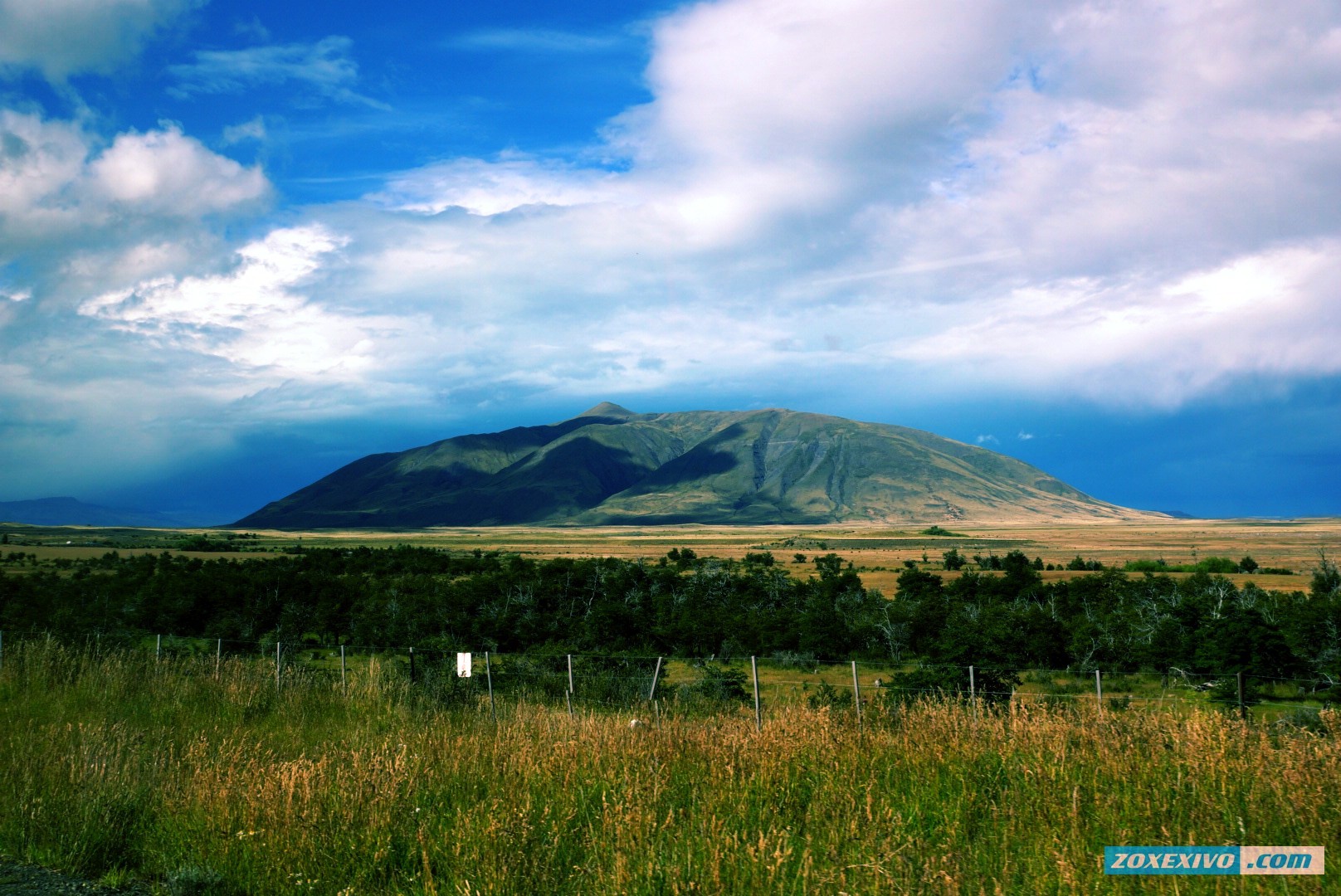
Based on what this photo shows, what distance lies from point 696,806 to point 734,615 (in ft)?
121

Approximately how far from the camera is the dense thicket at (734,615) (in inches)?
1251

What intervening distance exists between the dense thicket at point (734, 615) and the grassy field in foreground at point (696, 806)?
23.6 m

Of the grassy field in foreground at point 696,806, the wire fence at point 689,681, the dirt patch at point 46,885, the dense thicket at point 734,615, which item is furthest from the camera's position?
the dense thicket at point 734,615

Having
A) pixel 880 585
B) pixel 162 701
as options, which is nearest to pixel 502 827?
pixel 162 701

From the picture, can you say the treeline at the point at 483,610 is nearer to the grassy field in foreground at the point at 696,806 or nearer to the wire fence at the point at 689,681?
the wire fence at the point at 689,681

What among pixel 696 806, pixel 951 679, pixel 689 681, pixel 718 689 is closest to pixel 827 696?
pixel 718 689

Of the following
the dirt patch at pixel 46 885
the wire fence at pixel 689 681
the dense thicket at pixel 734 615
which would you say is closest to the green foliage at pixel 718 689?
the wire fence at pixel 689 681

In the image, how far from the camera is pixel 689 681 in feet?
95.3

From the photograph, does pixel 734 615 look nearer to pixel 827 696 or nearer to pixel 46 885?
pixel 827 696

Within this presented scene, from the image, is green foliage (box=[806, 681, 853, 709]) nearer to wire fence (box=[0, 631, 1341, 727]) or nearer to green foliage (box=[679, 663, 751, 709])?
wire fence (box=[0, 631, 1341, 727])

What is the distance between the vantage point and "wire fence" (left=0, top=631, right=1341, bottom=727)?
→ 47.4 feet

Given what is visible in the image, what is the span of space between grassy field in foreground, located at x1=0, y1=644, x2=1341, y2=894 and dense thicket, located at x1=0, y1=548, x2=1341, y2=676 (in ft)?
77.3

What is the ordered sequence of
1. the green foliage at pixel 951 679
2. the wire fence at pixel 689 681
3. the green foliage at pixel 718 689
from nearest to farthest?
the wire fence at pixel 689 681
the green foliage at pixel 718 689
the green foliage at pixel 951 679

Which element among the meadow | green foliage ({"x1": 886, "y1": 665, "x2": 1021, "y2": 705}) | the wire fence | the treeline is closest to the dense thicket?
the treeline
